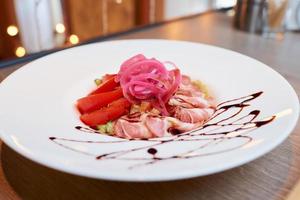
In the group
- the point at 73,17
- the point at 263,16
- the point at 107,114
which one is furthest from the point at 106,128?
the point at 73,17

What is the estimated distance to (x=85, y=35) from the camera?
333 cm

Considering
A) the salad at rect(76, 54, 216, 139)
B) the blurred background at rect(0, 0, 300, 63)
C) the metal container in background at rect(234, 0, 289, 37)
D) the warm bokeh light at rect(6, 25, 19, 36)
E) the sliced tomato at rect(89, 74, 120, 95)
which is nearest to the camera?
the salad at rect(76, 54, 216, 139)

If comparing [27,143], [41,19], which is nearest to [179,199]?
[27,143]

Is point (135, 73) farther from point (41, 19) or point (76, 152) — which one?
point (41, 19)

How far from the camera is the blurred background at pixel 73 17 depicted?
6.79 ft

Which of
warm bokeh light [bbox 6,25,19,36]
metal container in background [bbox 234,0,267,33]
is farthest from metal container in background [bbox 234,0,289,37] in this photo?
warm bokeh light [bbox 6,25,19,36]

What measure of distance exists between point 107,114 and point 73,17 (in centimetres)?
271

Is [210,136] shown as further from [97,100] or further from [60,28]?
[60,28]

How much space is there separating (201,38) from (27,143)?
1097mm

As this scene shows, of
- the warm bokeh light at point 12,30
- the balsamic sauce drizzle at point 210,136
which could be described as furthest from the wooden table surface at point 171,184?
the warm bokeh light at point 12,30

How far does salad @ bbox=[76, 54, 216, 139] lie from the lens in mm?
739

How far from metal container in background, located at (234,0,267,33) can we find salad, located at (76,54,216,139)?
0.79 metres

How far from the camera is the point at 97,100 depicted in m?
0.83

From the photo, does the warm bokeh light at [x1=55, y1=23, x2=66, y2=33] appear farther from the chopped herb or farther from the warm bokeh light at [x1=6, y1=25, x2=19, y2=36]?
the chopped herb
